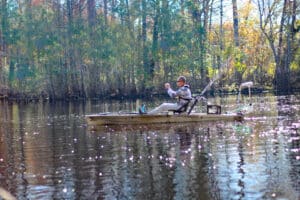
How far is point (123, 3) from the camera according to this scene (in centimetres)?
4662

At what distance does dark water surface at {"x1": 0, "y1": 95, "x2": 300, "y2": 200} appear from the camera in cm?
902

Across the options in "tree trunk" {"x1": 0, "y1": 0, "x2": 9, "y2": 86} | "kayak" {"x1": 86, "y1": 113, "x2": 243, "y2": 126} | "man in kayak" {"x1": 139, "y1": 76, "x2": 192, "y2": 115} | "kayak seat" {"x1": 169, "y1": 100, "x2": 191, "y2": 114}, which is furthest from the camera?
"tree trunk" {"x1": 0, "y1": 0, "x2": 9, "y2": 86}

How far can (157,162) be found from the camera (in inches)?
456

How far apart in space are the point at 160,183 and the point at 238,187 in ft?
4.44

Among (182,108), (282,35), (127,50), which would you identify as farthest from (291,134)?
(282,35)

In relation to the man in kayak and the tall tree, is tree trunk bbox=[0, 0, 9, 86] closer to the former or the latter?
the tall tree

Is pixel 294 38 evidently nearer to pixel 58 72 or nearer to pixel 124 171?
pixel 58 72

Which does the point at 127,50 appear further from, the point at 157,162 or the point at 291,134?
the point at 157,162

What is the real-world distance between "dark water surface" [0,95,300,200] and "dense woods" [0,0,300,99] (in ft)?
81.9

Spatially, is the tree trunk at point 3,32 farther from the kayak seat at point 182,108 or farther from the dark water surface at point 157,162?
the dark water surface at point 157,162

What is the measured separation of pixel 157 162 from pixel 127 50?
34082 mm

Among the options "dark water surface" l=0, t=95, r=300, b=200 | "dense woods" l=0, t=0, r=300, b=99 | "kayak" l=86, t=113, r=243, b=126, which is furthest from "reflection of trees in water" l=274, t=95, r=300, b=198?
"dense woods" l=0, t=0, r=300, b=99

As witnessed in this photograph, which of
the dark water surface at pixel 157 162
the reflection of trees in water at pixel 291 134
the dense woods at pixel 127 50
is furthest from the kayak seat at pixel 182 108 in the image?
the dense woods at pixel 127 50

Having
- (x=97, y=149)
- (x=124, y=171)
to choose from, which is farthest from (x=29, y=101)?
(x=124, y=171)
